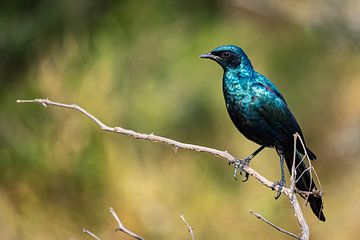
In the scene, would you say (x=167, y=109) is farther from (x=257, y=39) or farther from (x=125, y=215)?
(x=257, y=39)

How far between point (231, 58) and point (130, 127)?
10.0 ft

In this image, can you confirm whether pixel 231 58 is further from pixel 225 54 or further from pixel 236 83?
pixel 236 83

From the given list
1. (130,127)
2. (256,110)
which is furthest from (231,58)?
(130,127)

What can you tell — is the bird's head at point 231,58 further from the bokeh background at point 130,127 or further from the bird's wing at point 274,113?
the bokeh background at point 130,127

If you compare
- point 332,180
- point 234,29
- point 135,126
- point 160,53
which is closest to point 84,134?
point 135,126

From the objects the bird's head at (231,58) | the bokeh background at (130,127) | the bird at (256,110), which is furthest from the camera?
the bokeh background at (130,127)

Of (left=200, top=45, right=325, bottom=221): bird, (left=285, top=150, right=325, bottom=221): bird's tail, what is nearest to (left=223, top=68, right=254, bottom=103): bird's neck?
(left=200, top=45, right=325, bottom=221): bird

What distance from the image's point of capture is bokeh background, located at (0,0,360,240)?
8234mm

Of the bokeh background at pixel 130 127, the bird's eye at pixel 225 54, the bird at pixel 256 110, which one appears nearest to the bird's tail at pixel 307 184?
the bird at pixel 256 110

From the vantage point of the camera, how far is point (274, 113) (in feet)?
17.2

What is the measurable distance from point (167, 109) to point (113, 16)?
4.44 feet

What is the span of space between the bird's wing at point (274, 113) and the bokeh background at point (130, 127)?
3092 mm

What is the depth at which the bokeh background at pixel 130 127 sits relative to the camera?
27.0 ft

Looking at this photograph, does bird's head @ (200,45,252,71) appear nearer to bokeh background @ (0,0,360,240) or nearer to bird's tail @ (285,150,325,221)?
bird's tail @ (285,150,325,221)
